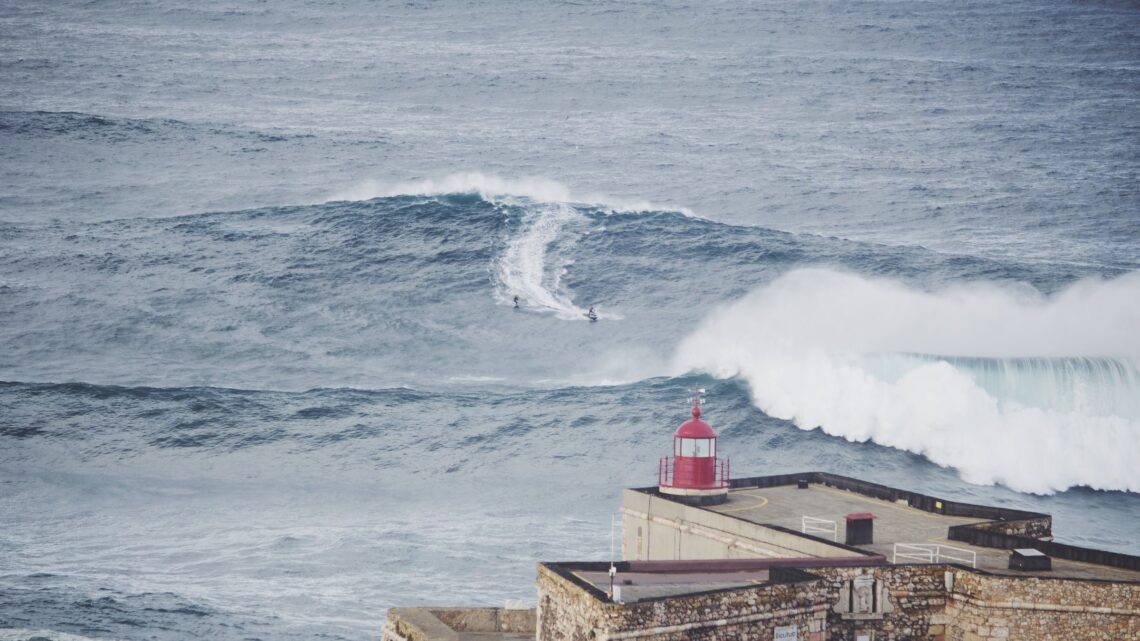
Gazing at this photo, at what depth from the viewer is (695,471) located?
25.3 metres

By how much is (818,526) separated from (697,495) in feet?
7.56

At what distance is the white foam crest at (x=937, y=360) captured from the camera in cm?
4197

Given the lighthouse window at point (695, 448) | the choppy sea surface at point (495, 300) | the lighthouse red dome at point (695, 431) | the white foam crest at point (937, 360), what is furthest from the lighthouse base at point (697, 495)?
the white foam crest at point (937, 360)

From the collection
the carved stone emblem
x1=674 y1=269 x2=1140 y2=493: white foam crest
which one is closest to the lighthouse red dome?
the carved stone emblem

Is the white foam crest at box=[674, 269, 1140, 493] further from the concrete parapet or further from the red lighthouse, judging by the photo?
the concrete parapet

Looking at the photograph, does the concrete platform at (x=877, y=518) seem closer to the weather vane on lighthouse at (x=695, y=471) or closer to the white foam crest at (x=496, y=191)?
the weather vane on lighthouse at (x=695, y=471)

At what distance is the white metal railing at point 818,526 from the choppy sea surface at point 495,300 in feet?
27.3

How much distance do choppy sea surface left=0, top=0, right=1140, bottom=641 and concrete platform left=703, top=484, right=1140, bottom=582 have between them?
6704 millimetres

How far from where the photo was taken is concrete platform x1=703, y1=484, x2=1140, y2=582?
2100 cm

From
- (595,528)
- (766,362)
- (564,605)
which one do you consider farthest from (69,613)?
(766,362)

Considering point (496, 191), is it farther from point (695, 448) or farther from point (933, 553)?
point (933, 553)

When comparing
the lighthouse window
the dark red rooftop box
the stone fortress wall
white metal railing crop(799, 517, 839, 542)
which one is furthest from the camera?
the lighthouse window

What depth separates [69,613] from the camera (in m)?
30.2

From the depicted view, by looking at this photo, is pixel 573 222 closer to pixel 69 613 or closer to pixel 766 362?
pixel 766 362
